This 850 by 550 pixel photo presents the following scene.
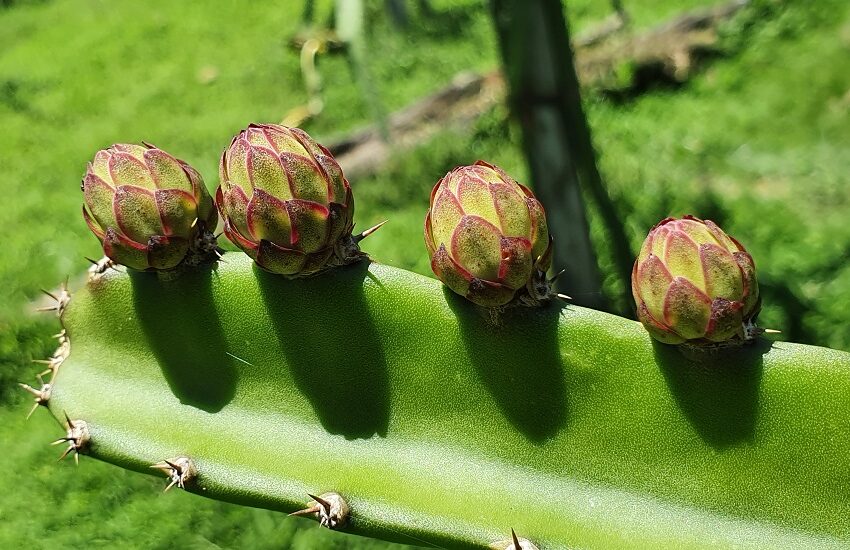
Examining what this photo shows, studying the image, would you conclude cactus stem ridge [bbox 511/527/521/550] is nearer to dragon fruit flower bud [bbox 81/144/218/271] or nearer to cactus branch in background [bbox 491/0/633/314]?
dragon fruit flower bud [bbox 81/144/218/271]

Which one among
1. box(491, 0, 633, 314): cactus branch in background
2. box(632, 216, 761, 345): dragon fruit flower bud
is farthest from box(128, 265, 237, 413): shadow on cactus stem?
box(491, 0, 633, 314): cactus branch in background

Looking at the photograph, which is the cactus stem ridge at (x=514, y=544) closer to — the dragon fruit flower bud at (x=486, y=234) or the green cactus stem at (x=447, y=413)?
the green cactus stem at (x=447, y=413)

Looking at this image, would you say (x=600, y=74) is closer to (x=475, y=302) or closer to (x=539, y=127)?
(x=539, y=127)

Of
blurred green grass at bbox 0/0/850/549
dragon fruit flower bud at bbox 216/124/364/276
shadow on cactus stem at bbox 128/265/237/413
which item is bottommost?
blurred green grass at bbox 0/0/850/549

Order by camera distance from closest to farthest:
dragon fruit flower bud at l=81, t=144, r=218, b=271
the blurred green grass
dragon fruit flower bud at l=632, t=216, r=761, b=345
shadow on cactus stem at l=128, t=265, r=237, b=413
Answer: dragon fruit flower bud at l=632, t=216, r=761, b=345, dragon fruit flower bud at l=81, t=144, r=218, b=271, shadow on cactus stem at l=128, t=265, r=237, b=413, the blurred green grass

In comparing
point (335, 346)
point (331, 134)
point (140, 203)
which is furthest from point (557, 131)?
point (331, 134)

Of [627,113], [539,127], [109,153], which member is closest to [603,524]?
[109,153]
